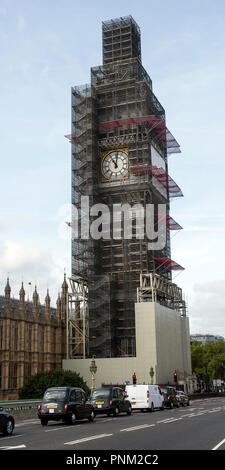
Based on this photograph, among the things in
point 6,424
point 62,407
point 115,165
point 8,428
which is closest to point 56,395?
point 62,407

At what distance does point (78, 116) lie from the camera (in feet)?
275

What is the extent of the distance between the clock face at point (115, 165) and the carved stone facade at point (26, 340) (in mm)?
19546

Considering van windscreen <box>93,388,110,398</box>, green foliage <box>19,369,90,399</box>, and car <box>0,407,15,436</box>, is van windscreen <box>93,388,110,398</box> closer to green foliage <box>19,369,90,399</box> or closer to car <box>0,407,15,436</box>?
car <box>0,407,15,436</box>

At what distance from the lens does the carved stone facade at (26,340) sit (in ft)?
217

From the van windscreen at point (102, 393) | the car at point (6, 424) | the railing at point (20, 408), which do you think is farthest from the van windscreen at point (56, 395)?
the railing at point (20, 408)

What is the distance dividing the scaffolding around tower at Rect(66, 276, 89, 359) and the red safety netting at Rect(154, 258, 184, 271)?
38.2 ft

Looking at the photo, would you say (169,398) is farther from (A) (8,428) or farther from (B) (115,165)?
(B) (115,165)

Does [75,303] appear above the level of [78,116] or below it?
below

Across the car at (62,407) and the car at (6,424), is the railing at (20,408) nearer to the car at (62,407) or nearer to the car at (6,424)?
the car at (62,407)

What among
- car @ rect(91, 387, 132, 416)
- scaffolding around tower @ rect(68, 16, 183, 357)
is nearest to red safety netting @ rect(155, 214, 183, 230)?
scaffolding around tower @ rect(68, 16, 183, 357)

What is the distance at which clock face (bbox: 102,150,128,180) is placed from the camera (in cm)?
8119
